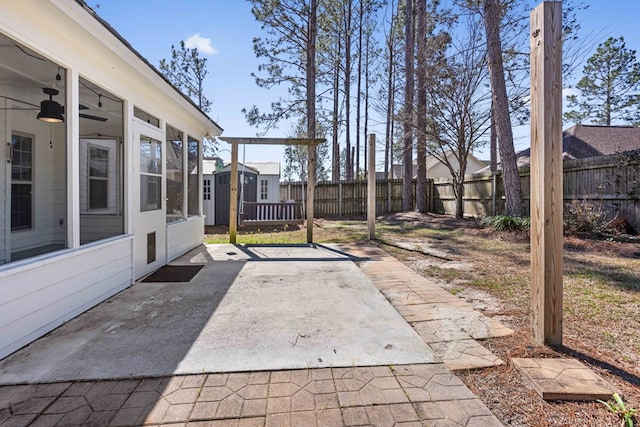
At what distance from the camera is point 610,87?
18.3 meters

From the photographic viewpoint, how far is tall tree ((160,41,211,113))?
56.9 feet

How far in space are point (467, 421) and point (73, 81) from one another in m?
3.84

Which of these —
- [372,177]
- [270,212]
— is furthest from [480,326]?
[270,212]

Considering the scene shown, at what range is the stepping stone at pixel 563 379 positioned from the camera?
1603 millimetres

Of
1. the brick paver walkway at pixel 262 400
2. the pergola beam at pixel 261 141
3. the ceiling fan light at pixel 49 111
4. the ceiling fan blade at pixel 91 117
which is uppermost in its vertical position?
the ceiling fan blade at pixel 91 117

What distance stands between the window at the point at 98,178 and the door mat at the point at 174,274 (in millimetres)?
1490

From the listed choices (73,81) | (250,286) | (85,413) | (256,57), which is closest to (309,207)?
(250,286)

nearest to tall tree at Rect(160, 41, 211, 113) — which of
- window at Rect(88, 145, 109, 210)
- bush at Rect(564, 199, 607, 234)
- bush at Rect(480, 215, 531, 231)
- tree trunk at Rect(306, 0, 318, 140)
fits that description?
tree trunk at Rect(306, 0, 318, 140)

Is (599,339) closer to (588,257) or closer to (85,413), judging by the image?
(85,413)

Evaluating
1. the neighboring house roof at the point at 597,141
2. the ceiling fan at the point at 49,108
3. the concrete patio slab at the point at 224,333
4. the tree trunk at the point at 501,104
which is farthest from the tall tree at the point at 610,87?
the ceiling fan at the point at 49,108

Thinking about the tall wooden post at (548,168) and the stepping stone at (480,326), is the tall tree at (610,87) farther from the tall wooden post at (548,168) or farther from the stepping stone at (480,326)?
the stepping stone at (480,326)

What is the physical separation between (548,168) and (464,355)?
1.33m

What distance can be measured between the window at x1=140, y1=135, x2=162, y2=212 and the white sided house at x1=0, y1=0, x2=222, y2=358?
15mm

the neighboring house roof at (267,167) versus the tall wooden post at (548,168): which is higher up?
the neighboring house roof at (267,167)
